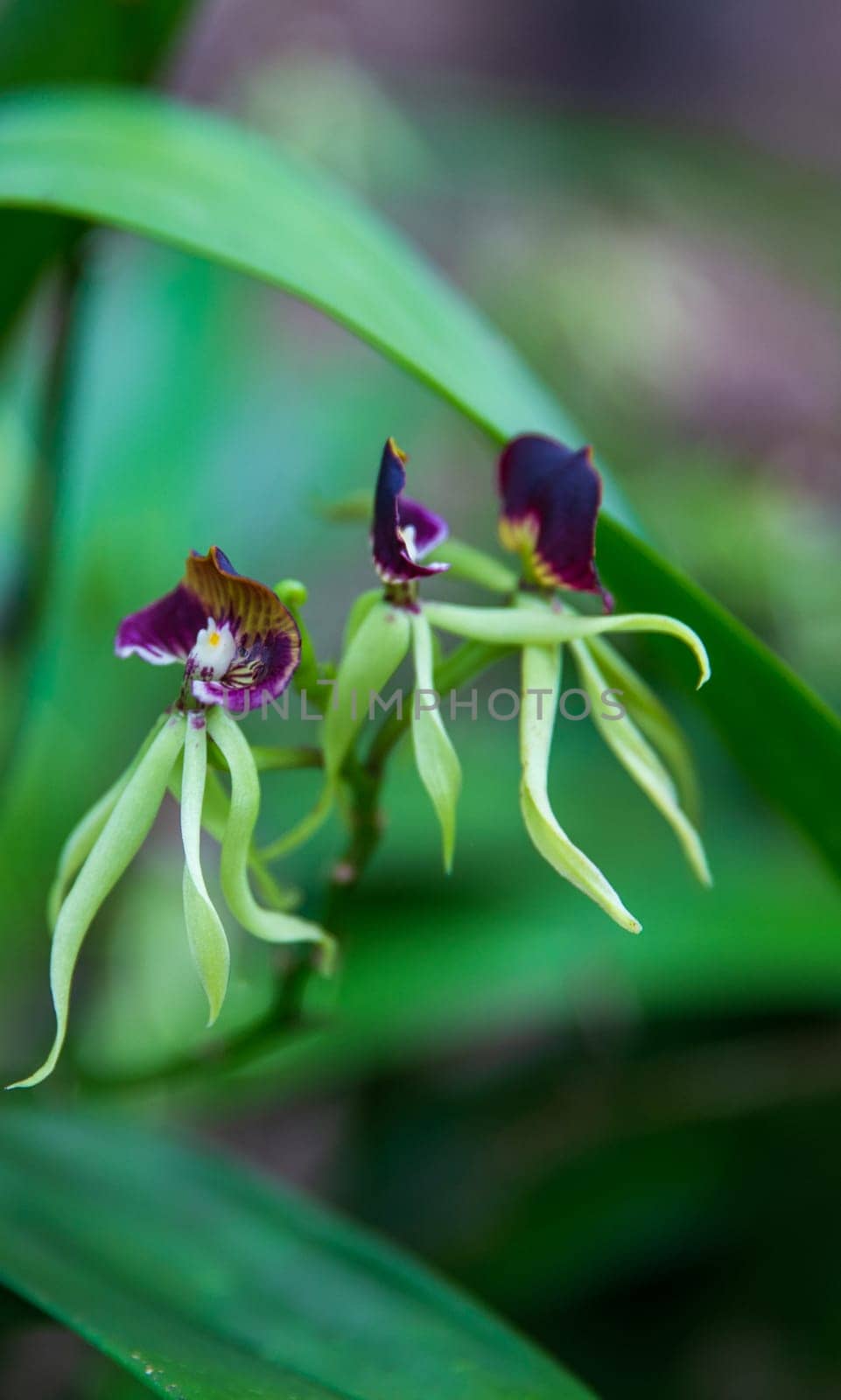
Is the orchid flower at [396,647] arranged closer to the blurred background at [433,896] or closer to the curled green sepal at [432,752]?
the curled green sepal at [432,752]

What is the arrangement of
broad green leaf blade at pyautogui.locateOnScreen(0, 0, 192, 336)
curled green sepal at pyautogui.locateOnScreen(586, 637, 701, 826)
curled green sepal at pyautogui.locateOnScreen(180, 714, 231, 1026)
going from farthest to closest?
broad green leaf blade at pyautogui.locateOnScreen(0, 0, 192, 336), curled green sepal at pyautogui.locateOnScreen(586, 637, 701, 826), curled green sepal at pyautogui.locateOnScreen(180, 714, 231, 1026)

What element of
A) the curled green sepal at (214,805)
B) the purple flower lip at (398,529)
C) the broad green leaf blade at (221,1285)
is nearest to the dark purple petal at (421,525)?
the purple flower lip at (398,529)

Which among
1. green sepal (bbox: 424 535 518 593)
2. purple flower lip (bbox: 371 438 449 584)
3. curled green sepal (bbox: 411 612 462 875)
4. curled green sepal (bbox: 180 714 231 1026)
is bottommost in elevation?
curled green sepal (bbox: 180 714 231 1026)

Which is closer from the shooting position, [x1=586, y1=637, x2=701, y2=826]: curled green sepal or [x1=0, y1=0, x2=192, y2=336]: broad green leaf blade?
[x1=586, y1=637, x2=701, y2=826]: curled green sepal

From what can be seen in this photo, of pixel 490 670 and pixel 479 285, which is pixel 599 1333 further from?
pixel 479 285

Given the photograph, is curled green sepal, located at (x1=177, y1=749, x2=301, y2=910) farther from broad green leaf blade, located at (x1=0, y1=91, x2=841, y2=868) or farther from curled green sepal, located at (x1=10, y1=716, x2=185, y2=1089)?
broad green leaf blade, located at (x1=0, y1=91, x2=841, y2=868)

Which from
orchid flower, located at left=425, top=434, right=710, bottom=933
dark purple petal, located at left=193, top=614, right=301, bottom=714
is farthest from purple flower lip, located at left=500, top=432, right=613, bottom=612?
dark purple petal, located at left=193, top=614, right=301, bottom=714

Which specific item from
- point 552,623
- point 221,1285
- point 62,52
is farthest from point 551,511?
point 62,52
